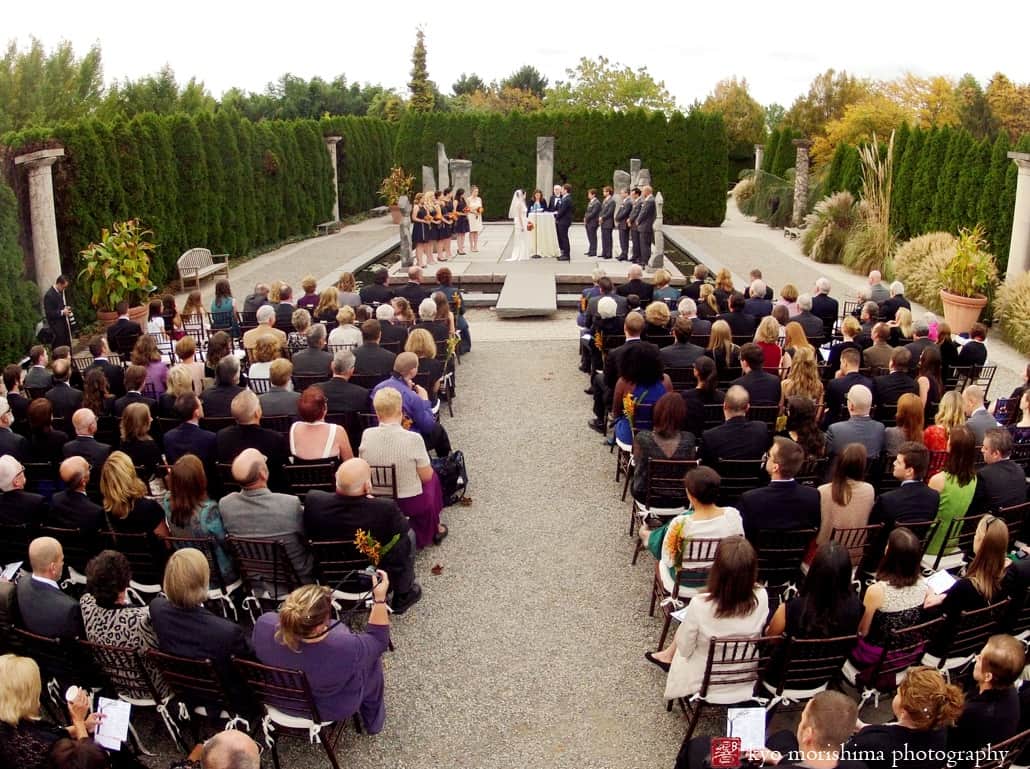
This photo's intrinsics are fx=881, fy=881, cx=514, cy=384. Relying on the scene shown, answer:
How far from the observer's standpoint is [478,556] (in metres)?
6.79

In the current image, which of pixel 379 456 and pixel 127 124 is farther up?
pixel 127 124

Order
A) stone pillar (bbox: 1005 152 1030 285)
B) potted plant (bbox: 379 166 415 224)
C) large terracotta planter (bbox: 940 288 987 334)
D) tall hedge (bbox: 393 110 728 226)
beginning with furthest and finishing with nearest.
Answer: tall hedge (bbox: 393 110 728 226)
potted plant (bbox: 379 166 415 224)
stone pillar (bbox: 1005 152 1030 285)
large terracotta planter (bbox: 940 288 987 334)

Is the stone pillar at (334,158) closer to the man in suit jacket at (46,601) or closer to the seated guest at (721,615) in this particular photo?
the man in suit jacket at (46,601)

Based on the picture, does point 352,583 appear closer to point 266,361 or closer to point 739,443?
point 739,443

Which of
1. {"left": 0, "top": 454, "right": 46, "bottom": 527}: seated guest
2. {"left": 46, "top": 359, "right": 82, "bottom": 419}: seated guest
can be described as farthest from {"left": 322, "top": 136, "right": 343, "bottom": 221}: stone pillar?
{"left": 0, "top": 454, "right": 46, "bottom": 527}: seated guest

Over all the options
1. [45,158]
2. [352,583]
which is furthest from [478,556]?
[45,158]

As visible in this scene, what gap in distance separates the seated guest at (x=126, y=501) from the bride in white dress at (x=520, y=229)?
1454 centimetres

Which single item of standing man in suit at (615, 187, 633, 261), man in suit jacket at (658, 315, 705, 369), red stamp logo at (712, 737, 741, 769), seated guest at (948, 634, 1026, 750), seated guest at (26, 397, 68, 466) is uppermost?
standing man in suit at (615, 187, 633, 261)

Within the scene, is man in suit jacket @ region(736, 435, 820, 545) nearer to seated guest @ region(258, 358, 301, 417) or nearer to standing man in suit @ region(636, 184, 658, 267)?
seated guest @ region(258, 358, 301, 417)

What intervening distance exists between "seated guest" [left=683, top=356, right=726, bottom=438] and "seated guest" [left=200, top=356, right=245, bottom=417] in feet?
12.0

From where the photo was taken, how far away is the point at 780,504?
5.37 meters

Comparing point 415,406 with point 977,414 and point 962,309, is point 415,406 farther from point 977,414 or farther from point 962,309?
point 962,309

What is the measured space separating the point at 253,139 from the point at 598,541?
61.9 ft

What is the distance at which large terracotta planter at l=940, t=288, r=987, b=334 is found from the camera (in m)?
13.4
